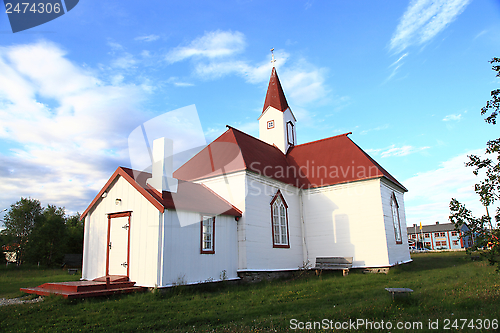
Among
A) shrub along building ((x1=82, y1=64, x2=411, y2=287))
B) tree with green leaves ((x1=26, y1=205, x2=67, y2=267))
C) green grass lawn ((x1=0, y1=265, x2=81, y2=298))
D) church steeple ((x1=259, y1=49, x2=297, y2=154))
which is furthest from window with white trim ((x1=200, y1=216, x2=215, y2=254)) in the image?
tree with green leaves ((x1=26, y1=205, x2=67, y2=267))

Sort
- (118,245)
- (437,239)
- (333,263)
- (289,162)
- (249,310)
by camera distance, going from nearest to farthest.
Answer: (249,310), (118,245), (333,263), (289,162), (437,239)

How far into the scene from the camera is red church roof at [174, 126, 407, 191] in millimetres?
18422

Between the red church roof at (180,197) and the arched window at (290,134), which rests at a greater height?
the arched window at (290,134)

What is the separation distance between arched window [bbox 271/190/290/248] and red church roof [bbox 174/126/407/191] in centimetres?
136

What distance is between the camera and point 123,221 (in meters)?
13.5

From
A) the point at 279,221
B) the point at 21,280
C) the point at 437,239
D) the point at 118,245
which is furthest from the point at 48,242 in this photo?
the point at 437,239

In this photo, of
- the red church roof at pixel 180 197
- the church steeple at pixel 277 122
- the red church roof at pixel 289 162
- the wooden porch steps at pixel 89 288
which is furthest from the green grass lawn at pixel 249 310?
the church steeple at pixel 277 122

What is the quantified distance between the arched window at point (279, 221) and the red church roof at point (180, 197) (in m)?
3.14

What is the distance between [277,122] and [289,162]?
3.89 metres

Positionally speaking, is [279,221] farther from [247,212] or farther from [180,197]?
[180,197]

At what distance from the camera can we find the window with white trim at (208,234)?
14.0 m

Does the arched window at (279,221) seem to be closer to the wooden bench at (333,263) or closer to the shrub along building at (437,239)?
the wooden bench at (333,263)

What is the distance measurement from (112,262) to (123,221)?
177 centimetres

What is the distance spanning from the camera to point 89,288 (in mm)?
10906
